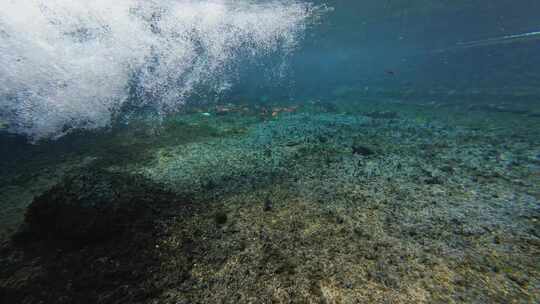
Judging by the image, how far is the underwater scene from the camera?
10.6 feet

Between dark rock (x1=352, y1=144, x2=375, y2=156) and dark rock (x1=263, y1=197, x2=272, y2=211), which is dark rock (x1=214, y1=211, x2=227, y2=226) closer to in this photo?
dark rock (x1=263, y1=197, x2=272, y2=211)

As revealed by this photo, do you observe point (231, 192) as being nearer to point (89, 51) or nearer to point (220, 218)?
point (220, 218)

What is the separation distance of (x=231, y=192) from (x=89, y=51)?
44.2ft

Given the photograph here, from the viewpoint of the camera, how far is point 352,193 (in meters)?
5.54

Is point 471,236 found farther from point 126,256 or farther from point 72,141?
point 72,141

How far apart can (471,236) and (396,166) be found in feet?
10.2

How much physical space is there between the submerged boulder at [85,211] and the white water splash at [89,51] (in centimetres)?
816

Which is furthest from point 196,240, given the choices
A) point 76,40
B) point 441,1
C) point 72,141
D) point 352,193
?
point 441,1

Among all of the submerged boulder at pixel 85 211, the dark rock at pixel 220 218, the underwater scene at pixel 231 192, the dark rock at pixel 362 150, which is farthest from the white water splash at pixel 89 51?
the dark rock at pixel 362 150

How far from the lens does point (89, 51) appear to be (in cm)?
1288

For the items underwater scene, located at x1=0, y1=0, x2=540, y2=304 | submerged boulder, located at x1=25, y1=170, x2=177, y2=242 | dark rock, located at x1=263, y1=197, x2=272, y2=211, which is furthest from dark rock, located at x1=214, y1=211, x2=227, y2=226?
submerged boulder, located at x1=25, y1=170, x2=177, y2=242

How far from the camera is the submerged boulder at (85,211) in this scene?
393 cm

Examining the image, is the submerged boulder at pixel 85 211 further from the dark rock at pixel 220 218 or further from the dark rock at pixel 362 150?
the dark rock at pixel 362 150

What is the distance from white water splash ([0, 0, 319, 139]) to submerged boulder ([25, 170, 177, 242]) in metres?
Result: 8.16
